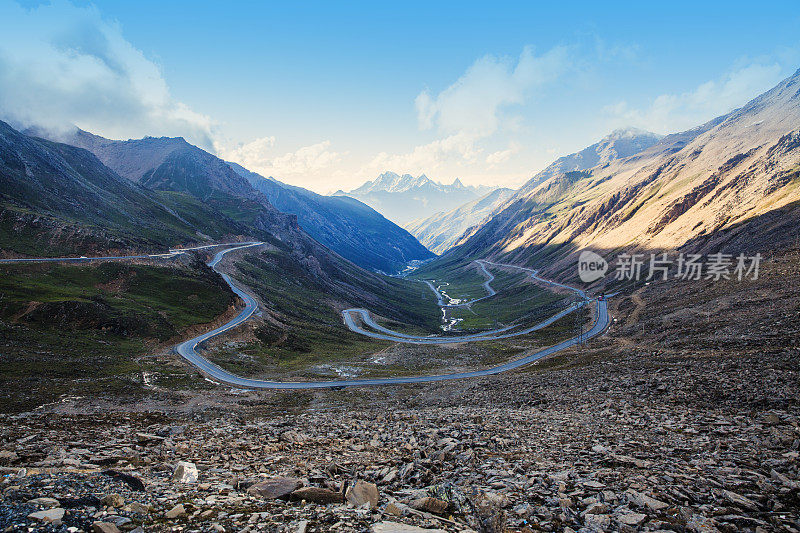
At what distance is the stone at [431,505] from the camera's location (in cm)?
1270

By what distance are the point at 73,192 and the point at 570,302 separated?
224378 mm

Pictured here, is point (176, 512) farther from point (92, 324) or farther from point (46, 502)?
point (92, 324)

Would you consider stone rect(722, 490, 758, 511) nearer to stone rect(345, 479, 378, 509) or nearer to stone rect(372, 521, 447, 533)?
stone rect(372, 521, 447, 533)

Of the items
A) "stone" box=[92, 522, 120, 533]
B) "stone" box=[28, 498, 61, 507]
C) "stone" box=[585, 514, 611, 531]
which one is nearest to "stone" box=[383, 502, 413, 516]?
"stone" box=[585, 514, 611, 531]

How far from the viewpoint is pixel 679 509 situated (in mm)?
12383

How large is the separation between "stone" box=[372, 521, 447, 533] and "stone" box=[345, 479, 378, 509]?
1822 mm

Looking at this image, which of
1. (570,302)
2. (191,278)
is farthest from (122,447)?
(570,302)

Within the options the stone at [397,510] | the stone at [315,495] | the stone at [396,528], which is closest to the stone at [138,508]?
the stone at [315,495]

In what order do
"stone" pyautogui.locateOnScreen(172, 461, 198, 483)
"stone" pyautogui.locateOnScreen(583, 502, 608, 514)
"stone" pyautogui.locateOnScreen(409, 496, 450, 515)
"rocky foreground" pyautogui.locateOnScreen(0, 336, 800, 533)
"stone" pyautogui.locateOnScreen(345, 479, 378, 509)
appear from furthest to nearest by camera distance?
"stone" pyautogui.locateOnScreen(172, 461, 198, 483) < "stone" pyautogui.locateOnScreen(345, 479, 378, 509) < "stone" pyautogui.locateOnScreen(409, 496, 450, 515) < "stone" pyautogui.locateOnScreen(583, 502, 608, 514) < "rocky foreground" pyautogui.locateOnScreen(0, 336, 800, 533)

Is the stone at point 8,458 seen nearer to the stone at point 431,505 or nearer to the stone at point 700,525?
the stone at point 431,505

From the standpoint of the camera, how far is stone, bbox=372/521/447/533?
10.7 metres

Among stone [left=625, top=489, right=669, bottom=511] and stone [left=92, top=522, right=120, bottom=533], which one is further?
stone [left=625, top=489, right=669, bottom=511]

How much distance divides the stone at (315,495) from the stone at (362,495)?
1.54 ft

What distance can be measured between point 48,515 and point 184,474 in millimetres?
6561
